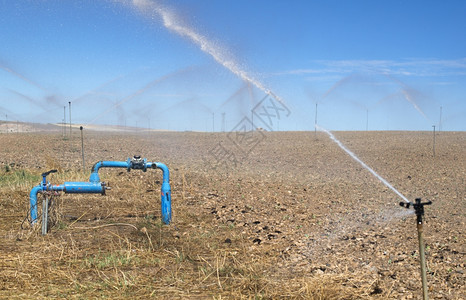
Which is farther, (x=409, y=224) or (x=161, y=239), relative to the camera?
(x=409, y=224)

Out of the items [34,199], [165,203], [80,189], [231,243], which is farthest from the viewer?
[165,203]

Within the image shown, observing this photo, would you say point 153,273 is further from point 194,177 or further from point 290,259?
point 194,177

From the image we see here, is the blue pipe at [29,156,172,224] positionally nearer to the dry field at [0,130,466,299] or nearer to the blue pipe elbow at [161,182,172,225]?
the blue pipe elbow at [161,182,172,225]

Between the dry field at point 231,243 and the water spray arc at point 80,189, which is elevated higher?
the water spray arc at point 80,189

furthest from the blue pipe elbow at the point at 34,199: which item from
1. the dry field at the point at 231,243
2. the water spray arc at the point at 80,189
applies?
the dry field at the point at 231,243

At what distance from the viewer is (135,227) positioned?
661 centimetres

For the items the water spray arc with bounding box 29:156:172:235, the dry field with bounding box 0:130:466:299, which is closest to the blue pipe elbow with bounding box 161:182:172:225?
the water spray arc with bounding box 29:156:172:235

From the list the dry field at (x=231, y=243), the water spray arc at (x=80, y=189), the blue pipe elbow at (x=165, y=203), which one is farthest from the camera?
the blue pipe elbow at (x=165, y=203)

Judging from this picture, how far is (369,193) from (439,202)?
69.4 inches

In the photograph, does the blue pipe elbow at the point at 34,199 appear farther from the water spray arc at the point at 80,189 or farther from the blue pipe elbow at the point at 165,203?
the blue pipe elbow at the point at 165,203

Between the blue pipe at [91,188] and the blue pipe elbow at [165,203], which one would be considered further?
the blue pipe elbow at [165,203]

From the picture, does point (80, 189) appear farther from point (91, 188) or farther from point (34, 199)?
point (34, 199)

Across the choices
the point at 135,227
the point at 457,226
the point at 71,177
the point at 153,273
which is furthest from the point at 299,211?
the point at 71,177

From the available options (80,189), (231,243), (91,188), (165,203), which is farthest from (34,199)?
(231,243)
